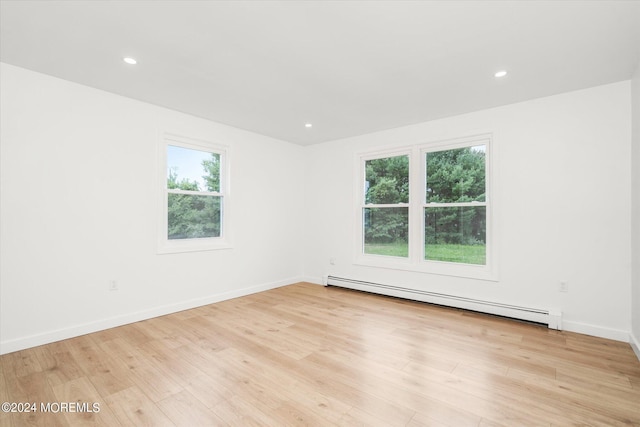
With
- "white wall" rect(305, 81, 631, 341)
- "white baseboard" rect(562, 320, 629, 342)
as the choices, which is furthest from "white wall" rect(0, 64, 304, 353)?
"white baseboard" rect(562, 320, 629, 342)

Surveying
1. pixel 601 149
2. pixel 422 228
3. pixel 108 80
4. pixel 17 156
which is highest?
pixel 108 80

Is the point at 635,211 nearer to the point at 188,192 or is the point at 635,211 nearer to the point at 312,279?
the point at 312,279

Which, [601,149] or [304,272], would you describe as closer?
[601,149]

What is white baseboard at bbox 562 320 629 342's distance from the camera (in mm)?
2900

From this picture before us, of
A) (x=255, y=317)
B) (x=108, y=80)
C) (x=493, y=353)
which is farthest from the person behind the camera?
(x=255, y=317)

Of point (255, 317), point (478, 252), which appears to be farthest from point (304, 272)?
point (478, 252)

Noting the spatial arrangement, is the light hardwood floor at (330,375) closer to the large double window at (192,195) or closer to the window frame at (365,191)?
the large double window at (192,195)

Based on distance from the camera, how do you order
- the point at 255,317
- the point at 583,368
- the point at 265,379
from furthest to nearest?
the point at 255,317 < the point at 583,368 < the point at 265,379

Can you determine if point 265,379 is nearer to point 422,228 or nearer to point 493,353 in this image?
point 493,353

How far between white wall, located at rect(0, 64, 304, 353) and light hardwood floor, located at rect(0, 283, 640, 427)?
12.3 inches

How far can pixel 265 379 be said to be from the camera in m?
2.20

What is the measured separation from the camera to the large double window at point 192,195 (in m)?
3.80

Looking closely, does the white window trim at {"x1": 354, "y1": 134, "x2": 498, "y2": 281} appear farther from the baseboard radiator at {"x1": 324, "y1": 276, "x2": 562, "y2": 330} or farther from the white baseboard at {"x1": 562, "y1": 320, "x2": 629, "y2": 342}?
the white baseboard at {"x1": 562, "y1": 320, "x2": 629, "y2": 342}

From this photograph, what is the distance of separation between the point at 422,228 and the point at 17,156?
181 inches
